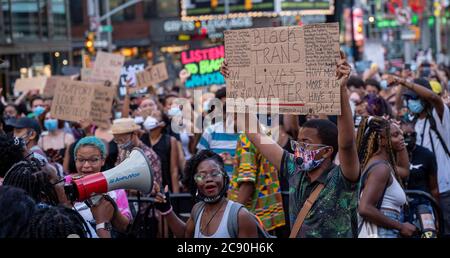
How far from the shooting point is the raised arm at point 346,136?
480 cm

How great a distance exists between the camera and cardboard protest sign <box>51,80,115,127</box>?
10445 millimetres

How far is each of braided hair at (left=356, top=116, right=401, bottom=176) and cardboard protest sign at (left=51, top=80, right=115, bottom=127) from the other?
5130mm

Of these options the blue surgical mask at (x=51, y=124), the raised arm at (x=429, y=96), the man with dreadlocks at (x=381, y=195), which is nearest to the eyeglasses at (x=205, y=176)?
the man with dreadlocks at (x=381, y=195)

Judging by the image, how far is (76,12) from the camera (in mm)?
57125

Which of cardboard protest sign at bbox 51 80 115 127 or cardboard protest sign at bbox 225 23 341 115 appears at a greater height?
cardboard protest sign at bbox 225 23 341 115

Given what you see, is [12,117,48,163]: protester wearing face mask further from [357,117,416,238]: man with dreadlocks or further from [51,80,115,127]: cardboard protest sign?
[357,117,416,238]: man with dreadlocks

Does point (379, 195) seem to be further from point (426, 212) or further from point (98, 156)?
point (98, 156)

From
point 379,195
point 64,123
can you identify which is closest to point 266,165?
point 379,195

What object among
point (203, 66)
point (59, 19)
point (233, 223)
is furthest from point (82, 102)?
point (59, 19)

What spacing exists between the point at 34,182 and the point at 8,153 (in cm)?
101

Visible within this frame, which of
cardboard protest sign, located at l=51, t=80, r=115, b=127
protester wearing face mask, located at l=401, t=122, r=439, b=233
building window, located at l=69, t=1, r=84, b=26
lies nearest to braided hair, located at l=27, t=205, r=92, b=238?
protester wearing face mask, located at l=401, t=122, r=439, b=233

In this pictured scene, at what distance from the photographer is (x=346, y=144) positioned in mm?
4809

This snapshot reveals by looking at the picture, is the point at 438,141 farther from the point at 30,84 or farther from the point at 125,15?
the point at 125,15
